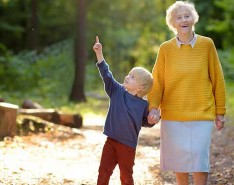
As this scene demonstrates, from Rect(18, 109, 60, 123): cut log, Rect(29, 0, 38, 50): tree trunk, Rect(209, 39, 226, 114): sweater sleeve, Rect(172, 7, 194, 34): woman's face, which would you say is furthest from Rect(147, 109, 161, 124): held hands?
Rect(29, 0, 38, 50): tree trunk

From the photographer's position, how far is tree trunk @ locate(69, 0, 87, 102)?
66.5 feet

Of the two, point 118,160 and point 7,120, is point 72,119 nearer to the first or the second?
point 7,120

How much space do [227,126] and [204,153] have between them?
822cm

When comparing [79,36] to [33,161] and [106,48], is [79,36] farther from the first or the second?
[106,48]

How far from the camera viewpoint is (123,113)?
486 cm

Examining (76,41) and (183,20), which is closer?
(183,20)

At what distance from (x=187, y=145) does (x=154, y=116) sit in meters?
0.46

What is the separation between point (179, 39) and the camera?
16.8 feet

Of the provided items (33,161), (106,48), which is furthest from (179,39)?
(106,48)

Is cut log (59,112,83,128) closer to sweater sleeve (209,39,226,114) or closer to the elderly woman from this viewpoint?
the elderly woman

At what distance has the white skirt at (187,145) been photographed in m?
5.03

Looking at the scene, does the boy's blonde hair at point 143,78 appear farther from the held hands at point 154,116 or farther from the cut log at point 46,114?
the cut log at point 46,114

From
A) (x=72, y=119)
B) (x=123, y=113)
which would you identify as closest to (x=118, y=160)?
(x=123, y=113)

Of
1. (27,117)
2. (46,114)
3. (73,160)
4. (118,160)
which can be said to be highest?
(46,114)
